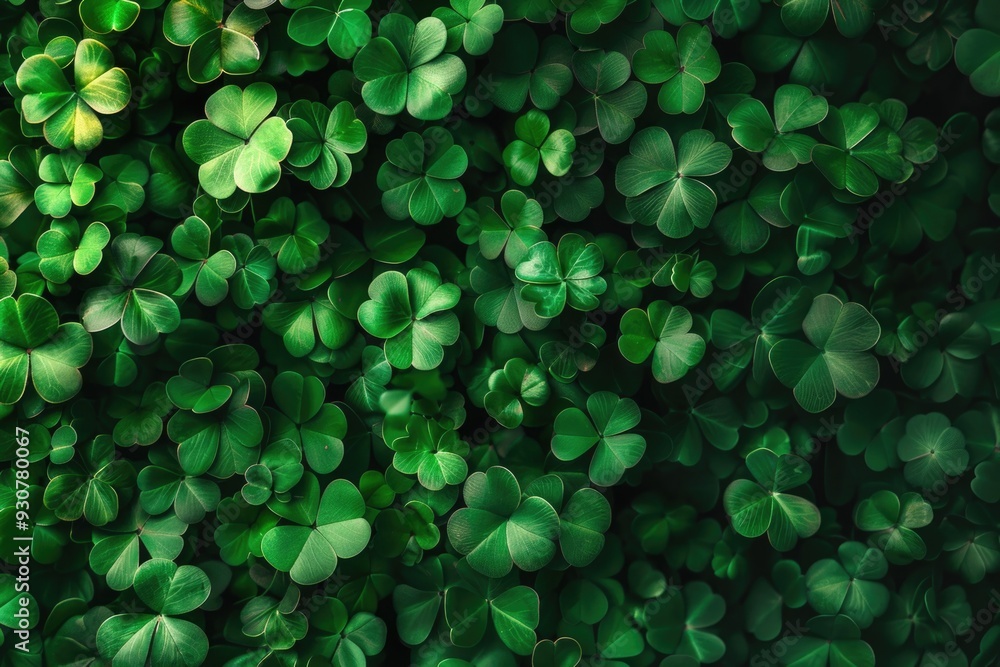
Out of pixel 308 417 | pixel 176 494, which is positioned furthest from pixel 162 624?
pixel 308 417

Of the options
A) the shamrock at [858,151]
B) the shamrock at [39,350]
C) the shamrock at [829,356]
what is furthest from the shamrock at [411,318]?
the shamrock at [858,151]

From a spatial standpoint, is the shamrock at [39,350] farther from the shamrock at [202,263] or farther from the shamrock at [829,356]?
the shamrock at [829,356]

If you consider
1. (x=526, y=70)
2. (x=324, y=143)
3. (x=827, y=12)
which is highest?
(x=827, y=12)

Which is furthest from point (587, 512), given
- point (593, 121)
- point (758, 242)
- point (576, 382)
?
point (593, 121)

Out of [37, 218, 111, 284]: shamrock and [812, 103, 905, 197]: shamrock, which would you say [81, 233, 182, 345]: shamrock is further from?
[812, 103, 905, 197]: shamrock

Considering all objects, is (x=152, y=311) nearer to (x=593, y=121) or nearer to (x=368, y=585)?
(x=368, y=585)

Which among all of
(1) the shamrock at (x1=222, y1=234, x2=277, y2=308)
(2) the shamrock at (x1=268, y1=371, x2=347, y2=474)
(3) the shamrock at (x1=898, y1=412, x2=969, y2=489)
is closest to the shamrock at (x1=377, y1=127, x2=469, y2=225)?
(1) the shamrock at (x1=222, y1=234, x2=277, y2=308)

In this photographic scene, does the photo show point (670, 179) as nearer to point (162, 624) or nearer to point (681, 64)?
point (681, 64)
